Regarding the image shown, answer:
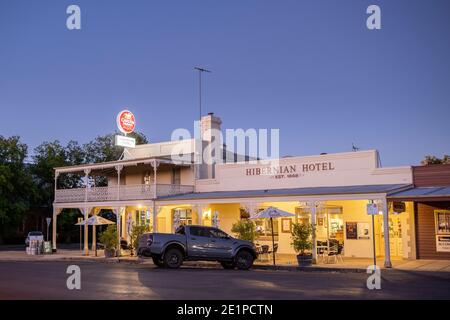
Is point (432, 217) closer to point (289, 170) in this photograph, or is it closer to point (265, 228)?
point (289, 170)

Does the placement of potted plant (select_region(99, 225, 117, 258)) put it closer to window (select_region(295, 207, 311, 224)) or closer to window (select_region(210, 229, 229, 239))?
window (select_region(210, 229, 229, 239))

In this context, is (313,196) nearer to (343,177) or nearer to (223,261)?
(343,177)

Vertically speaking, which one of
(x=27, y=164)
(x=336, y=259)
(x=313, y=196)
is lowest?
(x=336, y=259)

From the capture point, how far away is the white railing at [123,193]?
31.9 m

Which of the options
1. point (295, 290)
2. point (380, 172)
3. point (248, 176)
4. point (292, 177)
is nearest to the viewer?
point (295, 290)

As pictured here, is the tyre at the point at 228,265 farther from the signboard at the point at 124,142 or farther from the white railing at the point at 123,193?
the signboard at the point at 124,142

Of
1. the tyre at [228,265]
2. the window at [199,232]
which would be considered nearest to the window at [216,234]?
the window at [199,232]

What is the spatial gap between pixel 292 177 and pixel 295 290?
15.4m

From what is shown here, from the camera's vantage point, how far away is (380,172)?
82.6 ft

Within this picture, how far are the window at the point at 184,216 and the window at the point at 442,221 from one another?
14905 millimetres

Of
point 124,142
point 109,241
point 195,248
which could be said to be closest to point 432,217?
point 195,248
